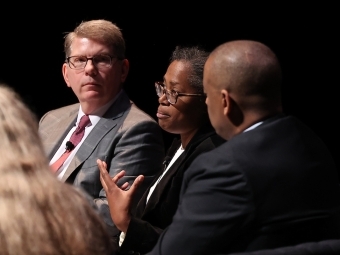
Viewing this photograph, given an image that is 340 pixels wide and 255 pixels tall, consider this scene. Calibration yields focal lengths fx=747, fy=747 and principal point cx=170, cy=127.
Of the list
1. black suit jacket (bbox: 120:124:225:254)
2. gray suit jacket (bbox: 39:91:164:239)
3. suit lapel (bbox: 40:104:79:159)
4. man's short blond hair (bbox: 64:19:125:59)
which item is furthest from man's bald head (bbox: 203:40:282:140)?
suit lapel (bbox: 40:104:79:159)

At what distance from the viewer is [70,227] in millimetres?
1497

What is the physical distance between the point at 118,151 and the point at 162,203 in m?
0.41

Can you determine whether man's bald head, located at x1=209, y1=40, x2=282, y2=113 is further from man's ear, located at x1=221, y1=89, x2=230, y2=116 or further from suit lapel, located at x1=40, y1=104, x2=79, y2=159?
suit lapel, located at x1=40, y1=104, x2=79, y2=159

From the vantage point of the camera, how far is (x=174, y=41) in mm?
3543

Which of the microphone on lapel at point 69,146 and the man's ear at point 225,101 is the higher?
the man's ear at point 225,101

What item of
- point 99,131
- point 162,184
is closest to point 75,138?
point 99,131

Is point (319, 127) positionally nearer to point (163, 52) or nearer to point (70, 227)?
point (163, 52)

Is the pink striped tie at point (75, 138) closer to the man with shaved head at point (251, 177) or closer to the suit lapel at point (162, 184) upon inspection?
the suit lapel at point (162, 184)

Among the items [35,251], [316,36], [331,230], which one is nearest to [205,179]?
[331,230]

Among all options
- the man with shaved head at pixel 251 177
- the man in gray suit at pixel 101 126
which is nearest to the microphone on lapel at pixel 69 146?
the man in gray suit at pixel 101 126

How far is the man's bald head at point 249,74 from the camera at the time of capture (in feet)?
6.37

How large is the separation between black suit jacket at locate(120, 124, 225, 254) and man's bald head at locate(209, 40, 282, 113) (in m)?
0.56

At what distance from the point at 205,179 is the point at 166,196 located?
694mm

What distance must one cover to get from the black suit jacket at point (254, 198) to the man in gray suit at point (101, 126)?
92 centimetres
